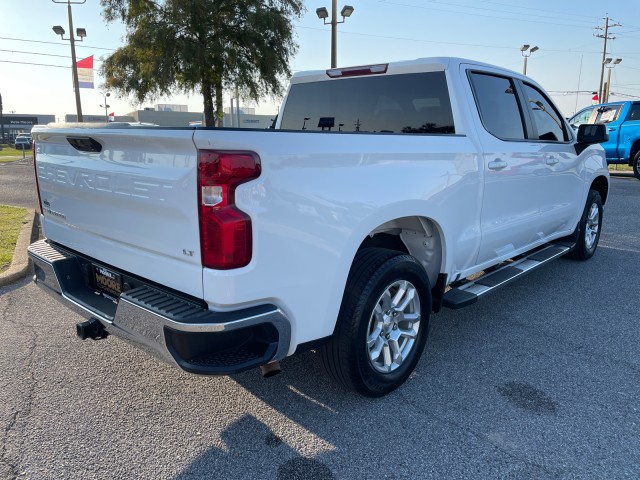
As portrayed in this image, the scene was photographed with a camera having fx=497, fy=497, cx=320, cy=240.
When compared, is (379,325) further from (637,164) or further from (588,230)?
(637,164)

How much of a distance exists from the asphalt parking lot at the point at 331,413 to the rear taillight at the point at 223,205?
1075 mm

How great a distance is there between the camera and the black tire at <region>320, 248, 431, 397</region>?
2.67m

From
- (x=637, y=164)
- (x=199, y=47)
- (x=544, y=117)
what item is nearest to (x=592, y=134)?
(x=544, y=117)

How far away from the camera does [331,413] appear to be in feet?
9.21

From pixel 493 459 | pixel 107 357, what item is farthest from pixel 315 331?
pixel 107 357

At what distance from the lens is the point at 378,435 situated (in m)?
2.62

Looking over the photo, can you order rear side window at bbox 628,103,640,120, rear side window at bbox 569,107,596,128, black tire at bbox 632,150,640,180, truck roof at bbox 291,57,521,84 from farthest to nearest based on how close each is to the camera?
rear side window at bbox 569,107,596,128 → black tire at bbox 632,150,640,180 → rear side window at bbox 628,103,640,120 → truck roof at bbox 291,57,521,84

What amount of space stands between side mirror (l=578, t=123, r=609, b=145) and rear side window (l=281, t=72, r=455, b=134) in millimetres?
2194

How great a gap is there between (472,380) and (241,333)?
1726 millimetres

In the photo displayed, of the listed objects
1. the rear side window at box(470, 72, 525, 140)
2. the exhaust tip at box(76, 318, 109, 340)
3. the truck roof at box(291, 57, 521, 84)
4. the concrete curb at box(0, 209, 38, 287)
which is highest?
the truck roof at box(291, 57, 521, 84)

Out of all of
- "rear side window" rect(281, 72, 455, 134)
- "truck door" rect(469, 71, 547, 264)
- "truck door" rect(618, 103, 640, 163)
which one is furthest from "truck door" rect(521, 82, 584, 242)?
"truck door" rect(618, 103, 640, 163)

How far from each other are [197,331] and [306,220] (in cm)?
68

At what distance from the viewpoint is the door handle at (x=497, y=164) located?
3.55 meters

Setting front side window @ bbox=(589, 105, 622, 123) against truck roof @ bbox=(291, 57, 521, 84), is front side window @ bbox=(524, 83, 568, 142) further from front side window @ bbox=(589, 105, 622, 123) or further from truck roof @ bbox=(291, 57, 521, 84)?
front side window @ bbox=(589, 105, 622, 123)
